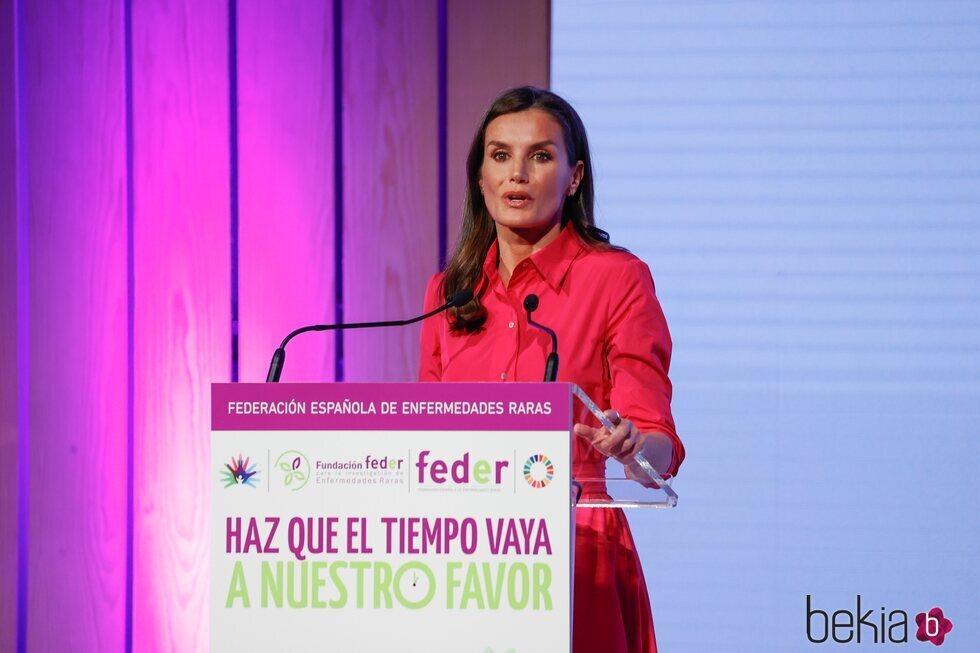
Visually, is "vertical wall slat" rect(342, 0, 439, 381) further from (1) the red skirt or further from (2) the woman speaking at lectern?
(1) the red skirt

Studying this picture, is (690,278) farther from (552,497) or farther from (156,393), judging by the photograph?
(552,497)

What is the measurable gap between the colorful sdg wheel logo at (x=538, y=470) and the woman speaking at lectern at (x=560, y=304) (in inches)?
15.9

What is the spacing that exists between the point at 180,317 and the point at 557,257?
1.51 metres

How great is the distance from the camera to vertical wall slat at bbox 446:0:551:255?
2996 millimetres

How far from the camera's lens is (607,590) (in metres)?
1.52

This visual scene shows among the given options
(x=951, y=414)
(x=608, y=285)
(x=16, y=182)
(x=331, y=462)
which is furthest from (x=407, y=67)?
(x=331, y=462)

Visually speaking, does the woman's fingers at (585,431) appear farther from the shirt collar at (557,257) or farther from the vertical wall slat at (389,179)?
the vertical wall slat at (389,179)

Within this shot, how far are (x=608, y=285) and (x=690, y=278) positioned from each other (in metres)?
1.16

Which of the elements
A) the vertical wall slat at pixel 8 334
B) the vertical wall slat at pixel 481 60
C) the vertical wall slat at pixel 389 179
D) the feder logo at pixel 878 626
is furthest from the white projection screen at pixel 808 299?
the vertical wall slat at pixel 8 334

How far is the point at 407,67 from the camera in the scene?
302 centimetres

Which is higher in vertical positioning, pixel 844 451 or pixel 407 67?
pixel 407 67

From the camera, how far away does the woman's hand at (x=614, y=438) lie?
1253 mm

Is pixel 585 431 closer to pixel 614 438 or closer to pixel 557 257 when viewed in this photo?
pixel 614 438

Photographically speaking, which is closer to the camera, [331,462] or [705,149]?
[331,462]
